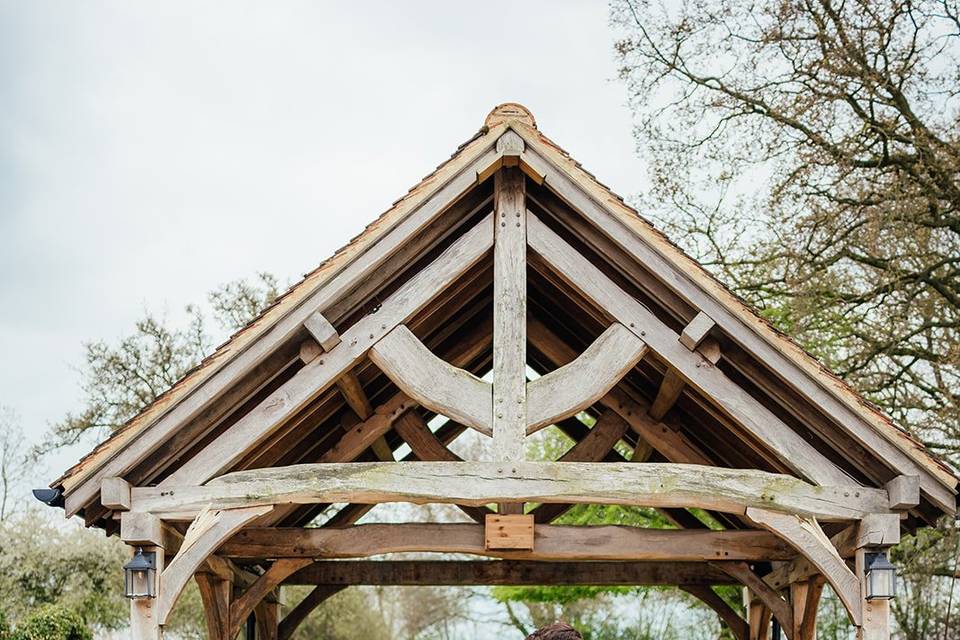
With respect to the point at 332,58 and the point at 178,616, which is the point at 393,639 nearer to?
the point at 178,616

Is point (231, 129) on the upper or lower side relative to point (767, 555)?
upper

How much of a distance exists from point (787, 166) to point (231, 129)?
25599mm

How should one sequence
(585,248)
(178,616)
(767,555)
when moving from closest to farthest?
1. (585,248)
2. (767,555)
3. (178,616)

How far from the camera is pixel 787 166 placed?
1448 centimetres

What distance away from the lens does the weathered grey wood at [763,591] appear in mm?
8719

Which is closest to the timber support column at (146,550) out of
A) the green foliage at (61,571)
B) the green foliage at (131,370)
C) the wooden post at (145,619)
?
the wooden post at (145,619)

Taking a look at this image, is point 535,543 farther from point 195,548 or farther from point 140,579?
point 140,579

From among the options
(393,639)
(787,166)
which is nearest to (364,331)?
(787,166)

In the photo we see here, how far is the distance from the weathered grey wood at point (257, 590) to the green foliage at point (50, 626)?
593 centimetres

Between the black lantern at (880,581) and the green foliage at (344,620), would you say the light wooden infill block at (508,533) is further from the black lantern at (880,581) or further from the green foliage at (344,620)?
the green foliage at (344,620)

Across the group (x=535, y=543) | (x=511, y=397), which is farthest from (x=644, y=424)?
(x=511, y=397)

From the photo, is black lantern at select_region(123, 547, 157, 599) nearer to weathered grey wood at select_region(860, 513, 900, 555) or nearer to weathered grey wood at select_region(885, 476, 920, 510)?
weathered grey wood at select_region(860, 513, 900, 555)

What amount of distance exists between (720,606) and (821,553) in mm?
3602

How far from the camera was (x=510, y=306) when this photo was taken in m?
6.68
